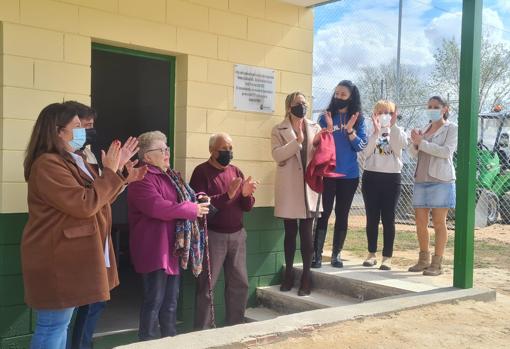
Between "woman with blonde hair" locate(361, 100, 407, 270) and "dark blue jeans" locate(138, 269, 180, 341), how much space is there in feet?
8.06

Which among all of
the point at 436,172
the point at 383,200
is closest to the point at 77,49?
the point at 383,200

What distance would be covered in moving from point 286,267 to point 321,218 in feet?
2.04

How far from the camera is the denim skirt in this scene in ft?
18.2

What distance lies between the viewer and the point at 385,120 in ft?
19.1

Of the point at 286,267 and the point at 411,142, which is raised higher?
the point at 411,142

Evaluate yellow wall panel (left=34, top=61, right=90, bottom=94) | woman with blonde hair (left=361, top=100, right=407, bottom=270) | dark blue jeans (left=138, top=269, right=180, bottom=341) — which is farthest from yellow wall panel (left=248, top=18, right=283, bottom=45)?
dark blue jeans (left=138, top=269, right=180, bottom=341)

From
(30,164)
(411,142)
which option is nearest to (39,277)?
(30,164)

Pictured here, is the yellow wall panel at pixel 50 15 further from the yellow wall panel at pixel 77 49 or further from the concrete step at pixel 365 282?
the concrete step at pixel 365 282

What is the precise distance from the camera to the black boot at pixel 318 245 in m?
5.82

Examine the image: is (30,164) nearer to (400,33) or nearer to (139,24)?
(139,24)

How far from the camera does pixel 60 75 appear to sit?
450cm

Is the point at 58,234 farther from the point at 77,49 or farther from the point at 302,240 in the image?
the point at 302,240

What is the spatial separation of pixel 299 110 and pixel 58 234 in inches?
109

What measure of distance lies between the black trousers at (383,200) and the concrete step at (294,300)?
86 cm
